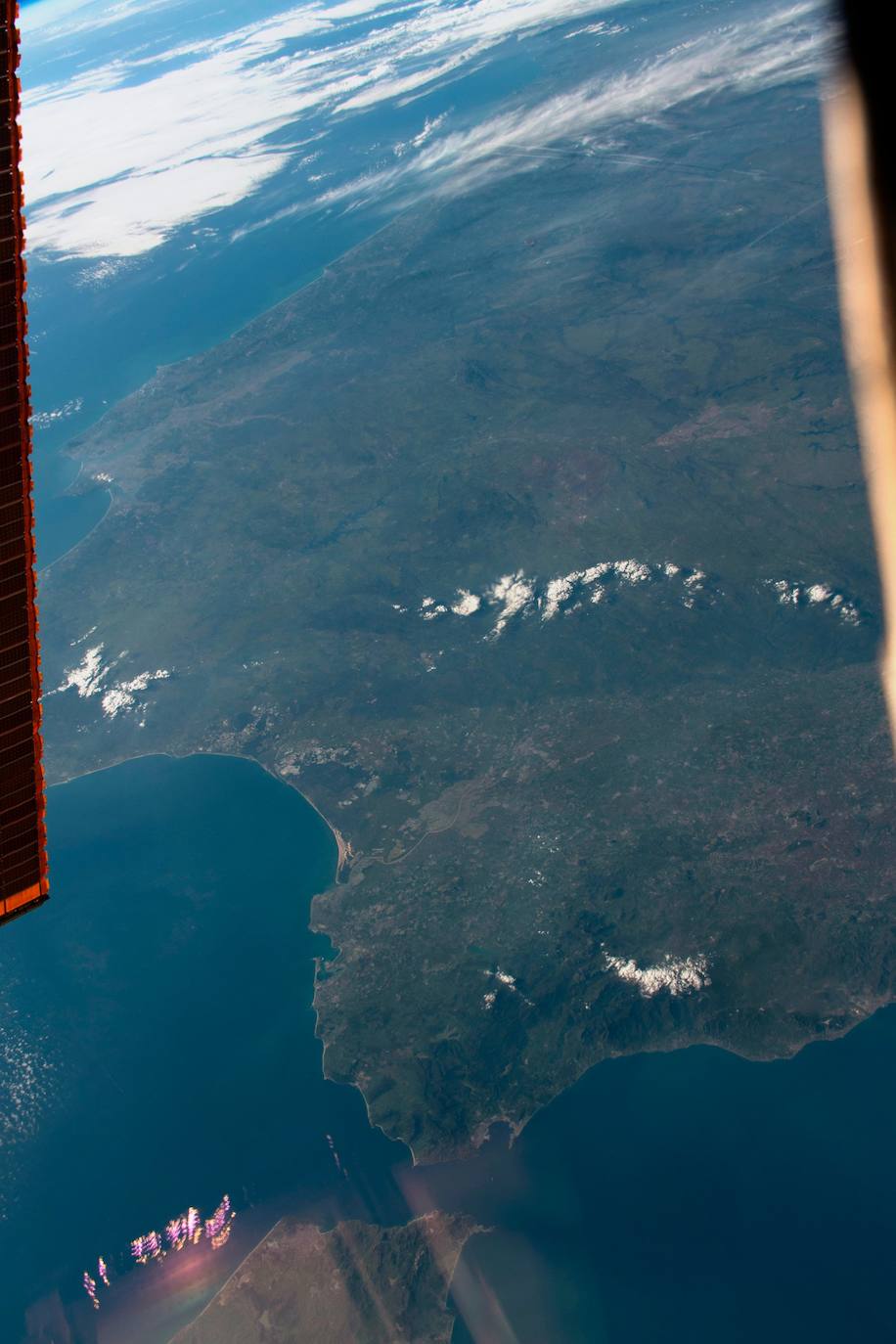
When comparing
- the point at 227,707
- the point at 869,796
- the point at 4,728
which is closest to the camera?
the point at 4,728

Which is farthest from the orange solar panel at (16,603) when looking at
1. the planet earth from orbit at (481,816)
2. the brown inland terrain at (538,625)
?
the brown inland terrain at (538,625)

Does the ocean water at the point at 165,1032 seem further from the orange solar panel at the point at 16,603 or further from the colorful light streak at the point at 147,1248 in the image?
the orange solar panel at the point at 16,603

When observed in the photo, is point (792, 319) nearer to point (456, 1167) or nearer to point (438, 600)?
point (438, 600)

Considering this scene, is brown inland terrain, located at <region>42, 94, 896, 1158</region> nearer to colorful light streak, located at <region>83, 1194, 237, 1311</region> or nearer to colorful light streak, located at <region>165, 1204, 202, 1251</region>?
colorful light streak, located at <region>83, 1194, 237, 1311</region>

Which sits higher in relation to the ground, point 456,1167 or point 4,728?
point 4,728

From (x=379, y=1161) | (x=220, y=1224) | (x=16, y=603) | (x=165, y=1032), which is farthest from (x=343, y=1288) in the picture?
(x=16, y=603)

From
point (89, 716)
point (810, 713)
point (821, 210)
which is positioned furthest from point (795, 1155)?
point (821, 210)
